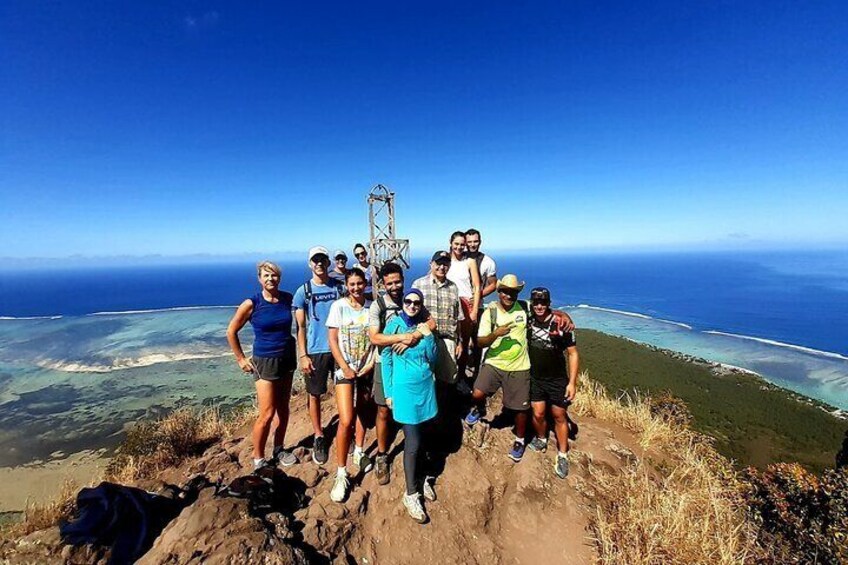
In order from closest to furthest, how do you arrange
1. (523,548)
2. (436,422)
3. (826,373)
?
(523,548) → (436,422) → (826,373)

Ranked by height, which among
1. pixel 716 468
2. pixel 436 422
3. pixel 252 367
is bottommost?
pixel 716 468

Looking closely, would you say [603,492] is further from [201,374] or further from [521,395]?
[201,374]

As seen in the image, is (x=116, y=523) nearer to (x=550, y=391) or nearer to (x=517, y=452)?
(x=517, y=452)

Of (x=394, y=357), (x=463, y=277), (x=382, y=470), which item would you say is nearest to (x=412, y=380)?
(x=394, y=357)

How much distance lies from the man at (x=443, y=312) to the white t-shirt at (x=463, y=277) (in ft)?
3.45

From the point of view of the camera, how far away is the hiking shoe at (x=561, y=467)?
4574 mm

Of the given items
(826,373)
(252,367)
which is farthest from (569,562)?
(826,373)

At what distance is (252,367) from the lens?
4.23 meters

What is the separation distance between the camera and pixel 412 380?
3.63 m

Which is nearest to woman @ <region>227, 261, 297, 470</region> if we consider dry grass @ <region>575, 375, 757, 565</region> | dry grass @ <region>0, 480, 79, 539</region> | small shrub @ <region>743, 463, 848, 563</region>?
dry grass @ <region>0, 480, 79, 539</region>

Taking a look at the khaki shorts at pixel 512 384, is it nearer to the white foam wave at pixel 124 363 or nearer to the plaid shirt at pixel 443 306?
the plaid shirt at pixel 443 306

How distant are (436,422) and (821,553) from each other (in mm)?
4222

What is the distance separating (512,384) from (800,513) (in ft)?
11.9

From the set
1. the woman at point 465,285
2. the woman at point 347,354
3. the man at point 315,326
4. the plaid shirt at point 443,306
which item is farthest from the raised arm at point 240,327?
the woman at point 465,285
